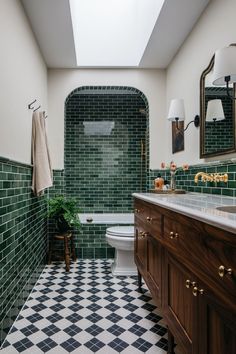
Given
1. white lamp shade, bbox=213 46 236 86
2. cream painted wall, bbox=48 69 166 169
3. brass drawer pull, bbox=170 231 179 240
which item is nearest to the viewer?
brass drawer pull, bbox=170 231 179 240

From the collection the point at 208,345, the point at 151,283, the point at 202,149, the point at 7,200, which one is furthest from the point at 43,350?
the point at 202,149

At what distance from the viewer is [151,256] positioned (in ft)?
6.32

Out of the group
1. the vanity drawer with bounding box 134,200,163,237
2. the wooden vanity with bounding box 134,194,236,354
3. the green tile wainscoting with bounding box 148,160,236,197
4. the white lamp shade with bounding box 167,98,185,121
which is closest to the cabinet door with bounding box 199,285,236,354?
the wooden vanity with bounding box 134,194,236,354

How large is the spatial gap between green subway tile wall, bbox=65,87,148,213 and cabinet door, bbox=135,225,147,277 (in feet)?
6.37

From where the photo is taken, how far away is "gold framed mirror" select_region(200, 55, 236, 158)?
1.89 metres

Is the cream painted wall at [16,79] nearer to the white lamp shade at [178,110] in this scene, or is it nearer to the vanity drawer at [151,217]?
the vanity drawer at [151,217]

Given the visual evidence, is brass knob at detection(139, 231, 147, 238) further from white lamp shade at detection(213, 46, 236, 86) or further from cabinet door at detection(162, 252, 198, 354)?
→ white lamp shade at detection(213, 46, 236, 86)

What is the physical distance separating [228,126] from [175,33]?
1.37m

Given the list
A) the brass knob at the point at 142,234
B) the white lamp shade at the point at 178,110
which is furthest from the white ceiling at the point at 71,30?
the brass knob at the point at 142,234

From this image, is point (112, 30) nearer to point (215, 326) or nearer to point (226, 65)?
point (226, 65)

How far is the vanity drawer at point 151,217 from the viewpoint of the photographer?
1.66m

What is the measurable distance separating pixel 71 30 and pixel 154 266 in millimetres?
2314

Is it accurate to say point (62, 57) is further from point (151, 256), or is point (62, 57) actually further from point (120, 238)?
point (151, 256)

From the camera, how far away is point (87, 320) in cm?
196
